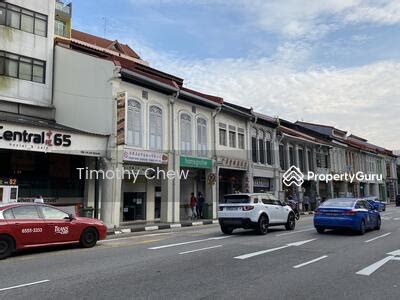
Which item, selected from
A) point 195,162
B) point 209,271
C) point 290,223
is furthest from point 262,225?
point 195,162

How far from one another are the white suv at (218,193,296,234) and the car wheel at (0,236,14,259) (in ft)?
27.0

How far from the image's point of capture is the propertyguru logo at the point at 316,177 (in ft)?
128

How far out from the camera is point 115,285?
7484 millimetres

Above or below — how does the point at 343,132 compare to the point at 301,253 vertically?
above

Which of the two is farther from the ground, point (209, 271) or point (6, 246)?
point (6, 246)

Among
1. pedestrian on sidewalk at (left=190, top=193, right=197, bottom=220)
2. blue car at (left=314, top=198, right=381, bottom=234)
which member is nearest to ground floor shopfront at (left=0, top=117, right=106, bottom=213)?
pedestrian on sidewalk at (left=190, top=193, right=197, bottom=220)

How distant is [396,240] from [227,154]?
16312 mm

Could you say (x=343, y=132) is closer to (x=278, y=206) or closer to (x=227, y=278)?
(x=278, y=206)

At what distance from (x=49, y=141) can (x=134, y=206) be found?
803cm

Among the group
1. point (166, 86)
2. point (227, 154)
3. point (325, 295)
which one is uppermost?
point (166, 86)

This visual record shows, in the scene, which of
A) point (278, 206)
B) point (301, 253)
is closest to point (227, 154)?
point (278, 206)

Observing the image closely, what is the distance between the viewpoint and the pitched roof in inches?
2158

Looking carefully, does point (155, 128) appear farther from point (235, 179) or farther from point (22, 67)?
point (235, 179)
